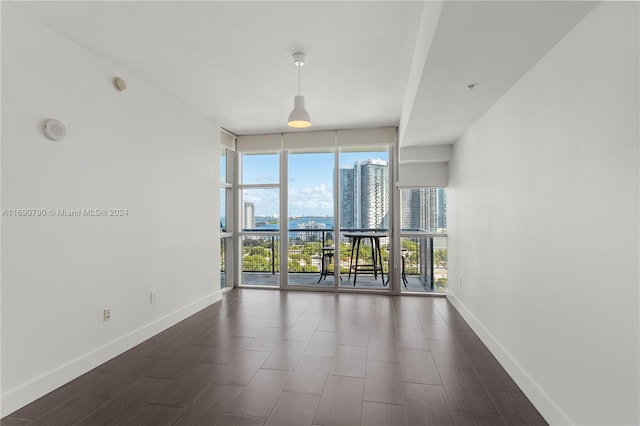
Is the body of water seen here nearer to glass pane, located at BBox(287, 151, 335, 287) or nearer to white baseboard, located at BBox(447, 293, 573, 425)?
glass pane, located at BBox(287, 151, 335, 287)

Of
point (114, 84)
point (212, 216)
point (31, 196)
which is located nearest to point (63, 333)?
point (31, 196)

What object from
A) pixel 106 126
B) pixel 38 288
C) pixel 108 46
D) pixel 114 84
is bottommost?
pixel 38 288

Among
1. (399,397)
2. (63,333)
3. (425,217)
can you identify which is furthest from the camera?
(425,217)

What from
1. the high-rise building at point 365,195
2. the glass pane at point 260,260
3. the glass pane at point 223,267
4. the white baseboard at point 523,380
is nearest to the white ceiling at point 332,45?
the high-rise building at point 365,195

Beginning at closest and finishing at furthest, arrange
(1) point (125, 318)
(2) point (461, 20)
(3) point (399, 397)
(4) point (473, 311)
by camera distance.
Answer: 1. (2) point (461, 20)
2. (3) point (399, 397)
3. (1) point (125, 318)
4. (4) point (473, 311)

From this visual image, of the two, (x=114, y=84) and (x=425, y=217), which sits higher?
(x=114, y=84)

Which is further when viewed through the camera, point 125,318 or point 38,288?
point 125,318

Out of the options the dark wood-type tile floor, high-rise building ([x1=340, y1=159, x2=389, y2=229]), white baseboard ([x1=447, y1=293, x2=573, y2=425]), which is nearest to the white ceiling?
high-rise building ([x1=340, y1=159, x2=389, y2=229])

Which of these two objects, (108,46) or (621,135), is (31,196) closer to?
(108,46)

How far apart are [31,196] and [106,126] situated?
89cm

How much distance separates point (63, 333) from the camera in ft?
7.88

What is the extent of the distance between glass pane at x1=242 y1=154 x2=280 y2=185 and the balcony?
894 millimetres

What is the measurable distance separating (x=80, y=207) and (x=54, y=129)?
0.60m

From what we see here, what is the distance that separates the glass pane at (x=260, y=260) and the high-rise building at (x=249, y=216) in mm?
188
